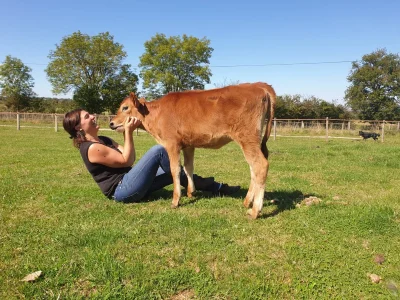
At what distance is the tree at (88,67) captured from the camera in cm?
6116

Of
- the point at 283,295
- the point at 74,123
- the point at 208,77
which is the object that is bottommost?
the point at 283,295

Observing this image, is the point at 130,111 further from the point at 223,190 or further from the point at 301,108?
the point at 301,108

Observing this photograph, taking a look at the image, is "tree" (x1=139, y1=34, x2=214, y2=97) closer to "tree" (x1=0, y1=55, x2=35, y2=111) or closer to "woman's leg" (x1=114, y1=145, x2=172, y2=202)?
"tree" (x1=0, y1=55, x2=35, y2=111)

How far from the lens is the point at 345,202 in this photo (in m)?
5.96

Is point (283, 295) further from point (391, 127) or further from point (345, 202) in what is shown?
point (391, 127)

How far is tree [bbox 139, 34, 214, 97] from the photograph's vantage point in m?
70.3

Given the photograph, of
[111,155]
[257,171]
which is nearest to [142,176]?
[111,155]

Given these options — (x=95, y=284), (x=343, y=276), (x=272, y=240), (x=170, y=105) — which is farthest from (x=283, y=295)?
(x=170, y=105)

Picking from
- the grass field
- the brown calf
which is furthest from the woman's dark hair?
the brown calf

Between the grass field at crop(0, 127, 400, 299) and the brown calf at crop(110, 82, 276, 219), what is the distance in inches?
26.5

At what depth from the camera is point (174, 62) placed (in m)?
71.0

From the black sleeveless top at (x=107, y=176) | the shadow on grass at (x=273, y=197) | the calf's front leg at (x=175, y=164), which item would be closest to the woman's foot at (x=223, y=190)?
the shadow on grass at (x=273, y=197)

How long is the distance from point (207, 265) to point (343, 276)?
56.4 inches

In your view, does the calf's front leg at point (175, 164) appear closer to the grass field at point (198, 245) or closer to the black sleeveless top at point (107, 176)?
the grass field at point (198, 245)
